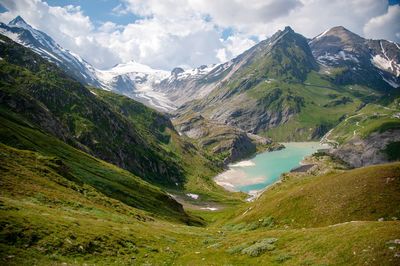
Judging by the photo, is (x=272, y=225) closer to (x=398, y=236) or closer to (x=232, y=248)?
(x=232, y=248)

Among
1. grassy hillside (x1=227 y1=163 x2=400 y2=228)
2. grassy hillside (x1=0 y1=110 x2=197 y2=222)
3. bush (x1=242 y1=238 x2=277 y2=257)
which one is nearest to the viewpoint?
bush (x1=242 y1=238 x2=277 y2=257)

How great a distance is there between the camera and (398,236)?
84.3 ft

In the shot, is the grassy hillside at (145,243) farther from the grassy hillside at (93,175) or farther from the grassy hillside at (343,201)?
the grassy hillside at (93,175)

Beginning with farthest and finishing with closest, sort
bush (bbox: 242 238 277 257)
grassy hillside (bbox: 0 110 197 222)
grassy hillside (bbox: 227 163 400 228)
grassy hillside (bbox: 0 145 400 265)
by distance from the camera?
grassy hillside (bbox: 0 110 197 222)
grassy hillside (bbox: 227 163 400 228)
bush (bbox: 242 238 277 257)
grassy hillside (bbox: 0 145 400 265)

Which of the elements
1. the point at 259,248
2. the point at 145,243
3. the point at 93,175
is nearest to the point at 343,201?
the point at 259,248

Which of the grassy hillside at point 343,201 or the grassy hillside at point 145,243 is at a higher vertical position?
the grassy hillside at point 343,201

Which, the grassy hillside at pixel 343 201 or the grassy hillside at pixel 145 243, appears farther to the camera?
the grassy hillside at pixel 343 201

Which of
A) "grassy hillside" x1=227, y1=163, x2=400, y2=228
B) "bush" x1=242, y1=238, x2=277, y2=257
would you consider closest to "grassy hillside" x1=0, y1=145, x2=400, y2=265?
"bush" x1=242, y1=238, x2=277, y2=257

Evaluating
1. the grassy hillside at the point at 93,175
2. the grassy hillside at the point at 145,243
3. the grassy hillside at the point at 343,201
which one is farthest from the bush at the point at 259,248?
the grassy hillside at the point at 93,175

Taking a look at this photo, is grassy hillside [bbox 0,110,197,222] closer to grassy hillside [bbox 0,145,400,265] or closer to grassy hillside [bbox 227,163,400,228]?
grassy hillside [bbox 0,145,400,265]

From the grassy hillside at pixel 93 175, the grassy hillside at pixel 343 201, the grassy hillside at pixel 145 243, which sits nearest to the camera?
the grassy hillside at pixel 145 243

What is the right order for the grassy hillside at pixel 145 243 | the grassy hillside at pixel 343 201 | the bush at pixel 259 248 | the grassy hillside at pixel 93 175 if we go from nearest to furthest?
the grassy hillside at pixel 145 243 < the bush at pixel 259 248 < the grassy hillside at pixel 343 201 < the grassy hillside at pixel 93 175

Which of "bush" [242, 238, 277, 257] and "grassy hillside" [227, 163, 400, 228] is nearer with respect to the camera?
"bush" [242, 238, 277, 257]

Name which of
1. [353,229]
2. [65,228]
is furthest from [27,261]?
[353,229]
